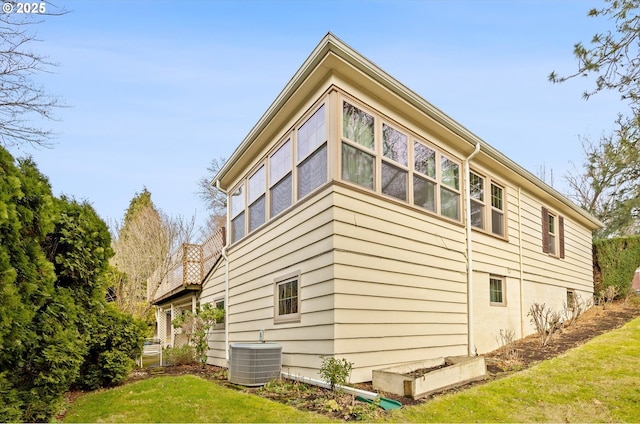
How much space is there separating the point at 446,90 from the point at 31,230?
10.1m

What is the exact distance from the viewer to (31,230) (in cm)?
462

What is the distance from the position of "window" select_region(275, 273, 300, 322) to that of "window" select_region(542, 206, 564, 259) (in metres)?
7.98

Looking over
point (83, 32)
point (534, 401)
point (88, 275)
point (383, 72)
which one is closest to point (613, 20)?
point (383, 72)

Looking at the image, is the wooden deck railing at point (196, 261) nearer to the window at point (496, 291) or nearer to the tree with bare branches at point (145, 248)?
the tree with bare branches at point (145, 248)

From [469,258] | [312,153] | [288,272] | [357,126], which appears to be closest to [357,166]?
[357,126]

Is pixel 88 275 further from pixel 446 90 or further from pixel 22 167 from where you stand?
pixel 446 90

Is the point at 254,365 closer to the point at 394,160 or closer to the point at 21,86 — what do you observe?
the point at 394,160

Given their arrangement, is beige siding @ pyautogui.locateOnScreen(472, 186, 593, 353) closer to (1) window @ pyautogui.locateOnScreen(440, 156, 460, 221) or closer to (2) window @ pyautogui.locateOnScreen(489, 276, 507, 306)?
(2) window @ pyautogui.locateOnScreen(489, 276, 507, 306)

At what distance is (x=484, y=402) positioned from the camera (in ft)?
17.4

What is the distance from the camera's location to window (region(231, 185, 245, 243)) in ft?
34.8

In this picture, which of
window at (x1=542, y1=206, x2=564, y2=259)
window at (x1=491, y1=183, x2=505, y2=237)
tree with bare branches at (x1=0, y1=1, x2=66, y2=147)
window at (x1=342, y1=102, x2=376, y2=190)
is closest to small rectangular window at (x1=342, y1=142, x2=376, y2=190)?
window at (x1=342, y1=102, x2=376, y2=190)

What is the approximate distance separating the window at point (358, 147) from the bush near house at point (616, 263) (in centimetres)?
1257

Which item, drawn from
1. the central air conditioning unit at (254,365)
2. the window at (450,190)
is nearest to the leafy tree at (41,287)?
the central air conditioning unit at (254,365)

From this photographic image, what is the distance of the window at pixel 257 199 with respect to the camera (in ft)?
30.2
